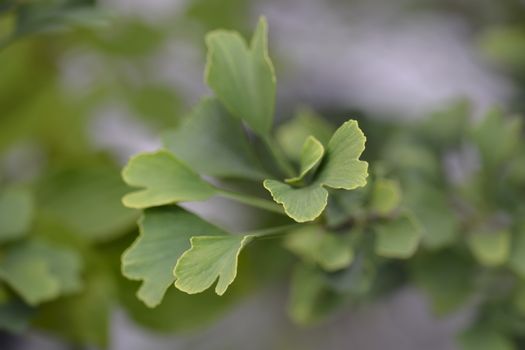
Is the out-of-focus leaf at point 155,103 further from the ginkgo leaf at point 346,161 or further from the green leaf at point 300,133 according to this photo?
the ginkgo leaf at point 346,161

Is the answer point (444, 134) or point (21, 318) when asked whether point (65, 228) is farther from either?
point (444, 134)

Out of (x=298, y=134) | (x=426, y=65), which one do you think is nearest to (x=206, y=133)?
(x=298, y=134)

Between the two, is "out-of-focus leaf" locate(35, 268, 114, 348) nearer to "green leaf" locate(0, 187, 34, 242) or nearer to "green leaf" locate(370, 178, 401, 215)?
"green leaf" locate(0, 187, 34, 242)

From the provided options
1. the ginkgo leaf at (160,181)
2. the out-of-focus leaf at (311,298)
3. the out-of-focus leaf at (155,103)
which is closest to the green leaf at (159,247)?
the ginkgo leaf at (160,181)

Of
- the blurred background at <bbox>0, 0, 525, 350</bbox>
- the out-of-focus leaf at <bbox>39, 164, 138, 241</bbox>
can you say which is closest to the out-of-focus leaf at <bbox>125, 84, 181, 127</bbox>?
the blurred background at <bbox>0, 0, 525, 350</bbox>

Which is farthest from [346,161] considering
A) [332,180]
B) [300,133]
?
[300,133]

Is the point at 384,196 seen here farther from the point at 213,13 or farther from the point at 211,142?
the point at 213,13
